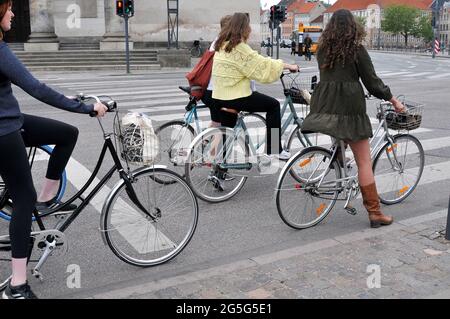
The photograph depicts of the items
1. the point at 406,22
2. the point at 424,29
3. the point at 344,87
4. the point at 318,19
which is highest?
the point at 318,19

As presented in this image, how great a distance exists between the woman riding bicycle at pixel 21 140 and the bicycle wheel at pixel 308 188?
1782 millimetres

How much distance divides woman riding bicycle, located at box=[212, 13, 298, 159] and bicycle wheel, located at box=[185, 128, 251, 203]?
22 centimetres

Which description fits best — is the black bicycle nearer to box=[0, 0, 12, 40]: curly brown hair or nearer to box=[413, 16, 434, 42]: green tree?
box=[0, 0, 12, 40]: curly brown hair

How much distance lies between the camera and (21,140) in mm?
3152

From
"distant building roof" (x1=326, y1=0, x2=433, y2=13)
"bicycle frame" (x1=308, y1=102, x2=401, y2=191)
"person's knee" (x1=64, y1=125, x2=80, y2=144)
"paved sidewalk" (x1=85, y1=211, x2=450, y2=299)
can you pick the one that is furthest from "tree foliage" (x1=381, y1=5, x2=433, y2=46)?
"person's knee" (x1=64, y1=125, x2=80, y2=144)

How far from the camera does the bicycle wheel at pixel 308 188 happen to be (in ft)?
15.0

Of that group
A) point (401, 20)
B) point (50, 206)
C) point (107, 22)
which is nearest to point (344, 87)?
point (50, 206)

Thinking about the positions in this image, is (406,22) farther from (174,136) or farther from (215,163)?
(215,163)

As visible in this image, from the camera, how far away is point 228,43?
521 centimetres

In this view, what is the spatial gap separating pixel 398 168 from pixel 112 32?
91.8 ft

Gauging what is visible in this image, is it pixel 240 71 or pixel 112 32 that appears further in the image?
pixel 112 32

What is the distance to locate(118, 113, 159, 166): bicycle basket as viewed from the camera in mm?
3592
